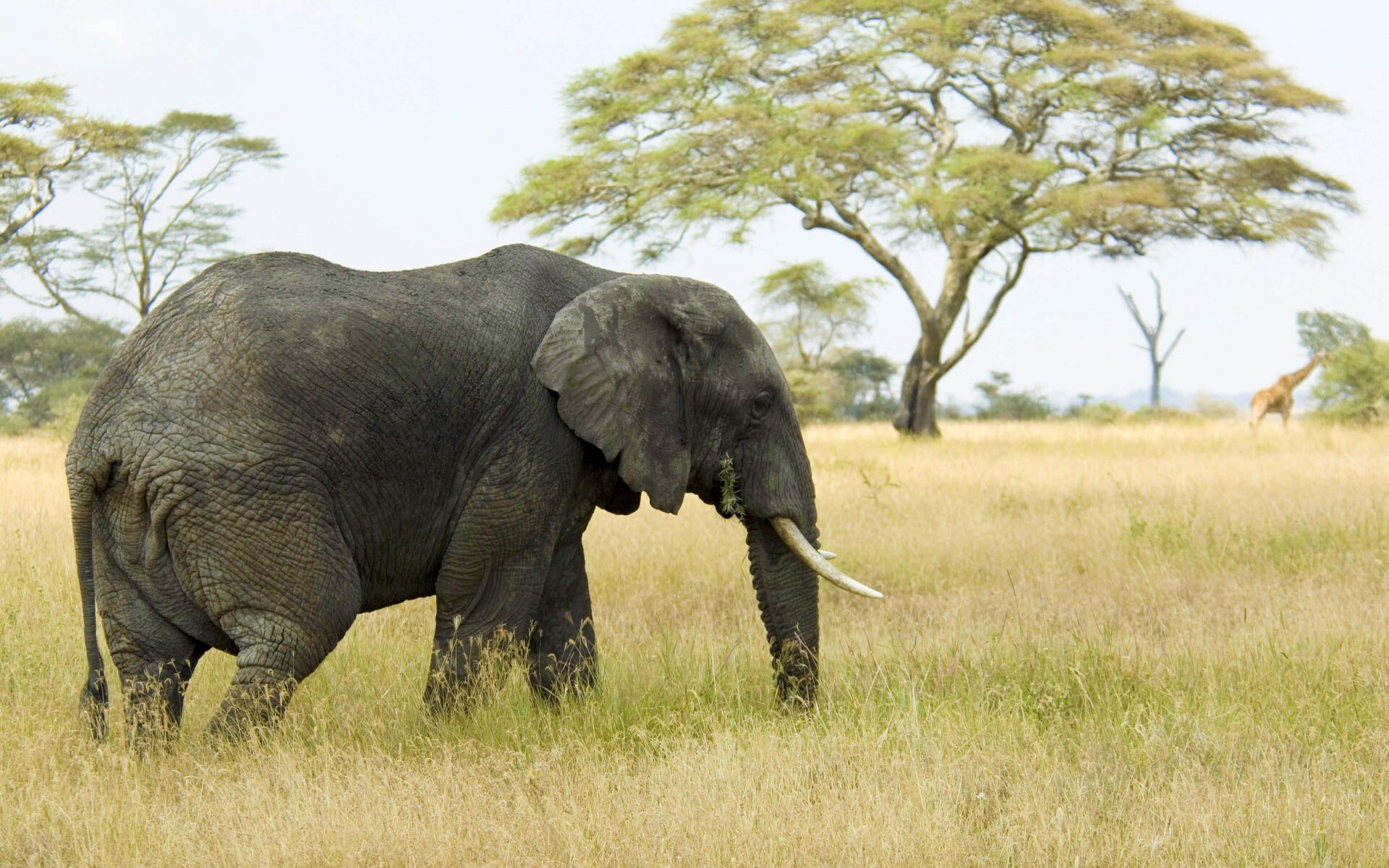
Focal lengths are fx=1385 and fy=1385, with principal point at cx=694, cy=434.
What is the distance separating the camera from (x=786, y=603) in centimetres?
545

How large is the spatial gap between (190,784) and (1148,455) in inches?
593

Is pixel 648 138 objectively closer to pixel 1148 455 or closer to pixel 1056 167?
pixel 1056 167

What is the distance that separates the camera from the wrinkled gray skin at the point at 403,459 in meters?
4.49

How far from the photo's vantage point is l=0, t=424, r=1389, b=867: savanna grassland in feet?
12.6

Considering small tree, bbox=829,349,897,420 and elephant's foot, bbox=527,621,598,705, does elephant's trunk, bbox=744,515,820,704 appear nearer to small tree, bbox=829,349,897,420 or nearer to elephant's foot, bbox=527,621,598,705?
elephant's foot, bbox=527,621,598,705

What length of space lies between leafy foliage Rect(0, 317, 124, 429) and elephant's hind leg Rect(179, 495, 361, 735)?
32851 millimetres

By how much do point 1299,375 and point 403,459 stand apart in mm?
23696

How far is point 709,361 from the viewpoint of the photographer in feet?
17.5

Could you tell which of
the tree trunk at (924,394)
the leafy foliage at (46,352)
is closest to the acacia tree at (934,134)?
the tree trunk at (924,394)

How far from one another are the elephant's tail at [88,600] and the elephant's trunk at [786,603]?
240cm

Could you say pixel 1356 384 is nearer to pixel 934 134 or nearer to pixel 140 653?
pixel 934 134

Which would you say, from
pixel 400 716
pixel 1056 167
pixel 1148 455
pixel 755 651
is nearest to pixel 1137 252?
pixel 1056 167

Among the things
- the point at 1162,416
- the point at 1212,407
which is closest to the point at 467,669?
the point at 1162,416

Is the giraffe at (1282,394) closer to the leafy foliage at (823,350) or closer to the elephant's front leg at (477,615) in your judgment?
the leafy foliage at (823,350)
